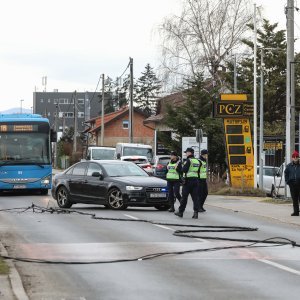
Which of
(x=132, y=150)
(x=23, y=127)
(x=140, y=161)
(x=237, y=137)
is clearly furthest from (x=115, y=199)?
(x=132, y=150)

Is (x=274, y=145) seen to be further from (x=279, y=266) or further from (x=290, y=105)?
(x=279, y=266)

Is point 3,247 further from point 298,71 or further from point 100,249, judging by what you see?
point 298,71

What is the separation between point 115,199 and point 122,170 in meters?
1.19

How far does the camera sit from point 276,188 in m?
31.4

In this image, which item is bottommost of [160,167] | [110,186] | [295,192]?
[295,192]

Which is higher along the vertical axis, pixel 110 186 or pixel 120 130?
pixel 120 130

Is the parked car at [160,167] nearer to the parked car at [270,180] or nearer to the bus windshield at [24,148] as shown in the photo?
the parked car at [270,180]

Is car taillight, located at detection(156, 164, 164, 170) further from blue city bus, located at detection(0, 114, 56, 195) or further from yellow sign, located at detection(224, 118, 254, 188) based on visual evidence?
blue city bus, located at detection(0, 114, 56, 195)

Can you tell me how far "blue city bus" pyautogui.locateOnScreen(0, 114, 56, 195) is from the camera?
2900cm

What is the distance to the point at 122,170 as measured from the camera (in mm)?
22484

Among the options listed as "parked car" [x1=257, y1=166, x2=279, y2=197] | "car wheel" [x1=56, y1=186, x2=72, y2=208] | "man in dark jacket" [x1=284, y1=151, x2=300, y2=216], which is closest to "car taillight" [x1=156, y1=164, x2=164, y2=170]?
"parked car" [x1=257, y1=166, x2=279, y2=197]

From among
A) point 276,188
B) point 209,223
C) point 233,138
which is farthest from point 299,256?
point 233,138

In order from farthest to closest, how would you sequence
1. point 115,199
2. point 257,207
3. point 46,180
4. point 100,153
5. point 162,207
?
point 100,153 < point 46,180 < point 257,207 < point 162,207 < point 115,199

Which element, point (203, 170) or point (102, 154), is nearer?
point (203, 170)
